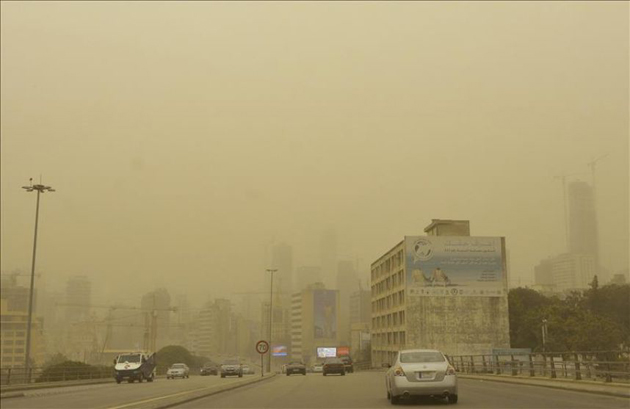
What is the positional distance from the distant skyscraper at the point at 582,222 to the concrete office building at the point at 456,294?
91.7m

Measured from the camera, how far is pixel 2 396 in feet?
89.8

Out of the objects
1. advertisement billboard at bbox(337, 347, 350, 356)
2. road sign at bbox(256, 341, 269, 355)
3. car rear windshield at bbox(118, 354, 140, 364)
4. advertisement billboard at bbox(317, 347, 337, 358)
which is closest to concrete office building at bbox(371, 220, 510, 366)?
road sign at bbox(256, 341, 269, 355)

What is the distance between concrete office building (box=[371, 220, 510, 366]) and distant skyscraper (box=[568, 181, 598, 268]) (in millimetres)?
91655

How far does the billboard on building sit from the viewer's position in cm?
10381

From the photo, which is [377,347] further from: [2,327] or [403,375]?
[403,375]

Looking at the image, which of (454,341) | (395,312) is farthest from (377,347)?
(454,341)

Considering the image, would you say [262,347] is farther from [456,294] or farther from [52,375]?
[456,294]

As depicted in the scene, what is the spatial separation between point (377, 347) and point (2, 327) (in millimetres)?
85673

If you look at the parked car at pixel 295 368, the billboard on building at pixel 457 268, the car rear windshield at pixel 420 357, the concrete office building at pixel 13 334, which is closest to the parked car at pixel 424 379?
the car rear windshield at pixel 420 357

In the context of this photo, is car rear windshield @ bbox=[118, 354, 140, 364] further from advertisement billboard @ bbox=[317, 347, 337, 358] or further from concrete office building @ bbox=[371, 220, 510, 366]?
advertisement billboard @ bbox=[317, 347, 337, 358]

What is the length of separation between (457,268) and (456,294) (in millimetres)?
3914

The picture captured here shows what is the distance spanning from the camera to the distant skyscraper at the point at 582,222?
18688cm

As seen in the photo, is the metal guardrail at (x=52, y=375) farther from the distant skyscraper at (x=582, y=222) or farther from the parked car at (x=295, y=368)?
the distant skyscraper at (x=582, y=222)

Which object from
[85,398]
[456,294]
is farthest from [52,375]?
[456,294]
